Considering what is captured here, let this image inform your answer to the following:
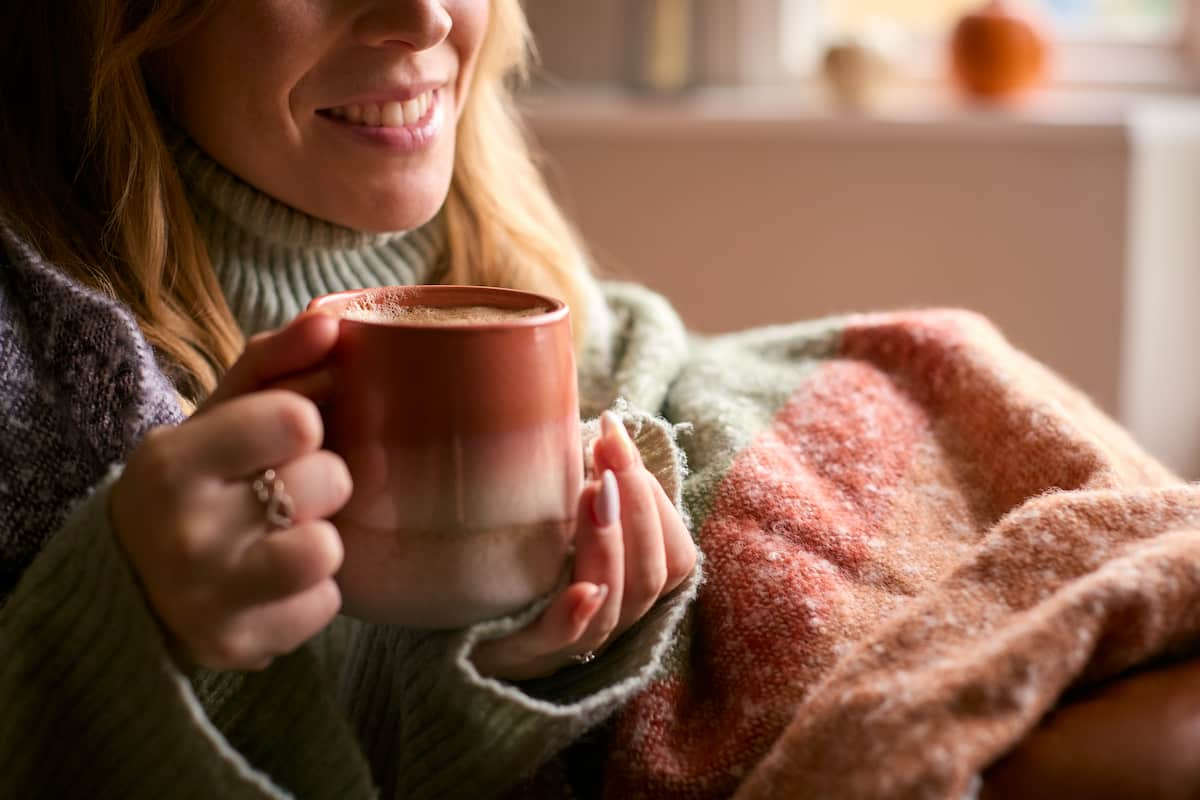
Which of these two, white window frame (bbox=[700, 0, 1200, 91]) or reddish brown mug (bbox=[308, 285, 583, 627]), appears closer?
reddish brown mug (bbox=[308, 285, 583, 627])

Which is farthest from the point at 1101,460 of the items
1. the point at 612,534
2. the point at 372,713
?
the point at 372,713

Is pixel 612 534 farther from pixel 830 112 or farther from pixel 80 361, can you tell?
pixel 830 112

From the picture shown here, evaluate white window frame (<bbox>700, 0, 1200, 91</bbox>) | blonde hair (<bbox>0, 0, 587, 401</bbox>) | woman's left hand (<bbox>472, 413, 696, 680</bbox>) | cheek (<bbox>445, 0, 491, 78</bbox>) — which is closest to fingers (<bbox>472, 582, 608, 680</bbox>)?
woman's left hand (<bbox>472, 413, 696, 680</bbox>)

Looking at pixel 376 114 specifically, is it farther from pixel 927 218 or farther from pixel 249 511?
pixel 927 218

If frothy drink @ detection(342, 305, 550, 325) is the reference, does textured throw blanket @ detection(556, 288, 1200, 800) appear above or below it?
below

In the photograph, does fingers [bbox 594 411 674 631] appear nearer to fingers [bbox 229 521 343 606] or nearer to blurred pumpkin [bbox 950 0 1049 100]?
fingers [bbox 229 521 343 606]

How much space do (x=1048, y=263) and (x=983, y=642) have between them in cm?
149

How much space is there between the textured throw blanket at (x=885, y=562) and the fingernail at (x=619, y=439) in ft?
0.41

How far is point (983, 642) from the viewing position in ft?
1.83

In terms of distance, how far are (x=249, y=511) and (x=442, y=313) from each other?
131mm

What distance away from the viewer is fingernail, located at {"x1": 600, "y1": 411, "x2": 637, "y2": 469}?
1.96ft

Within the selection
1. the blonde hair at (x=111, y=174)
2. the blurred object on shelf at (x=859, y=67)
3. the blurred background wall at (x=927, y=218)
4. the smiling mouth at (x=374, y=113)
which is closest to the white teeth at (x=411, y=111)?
the smiling mouth at (x=374, y=113)

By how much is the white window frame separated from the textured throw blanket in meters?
1.39

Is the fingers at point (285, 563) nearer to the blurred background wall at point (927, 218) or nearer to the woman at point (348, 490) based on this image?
the woman at point (348, 490)
